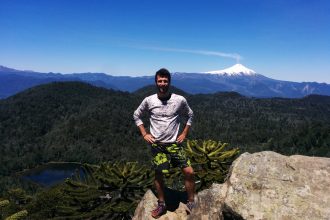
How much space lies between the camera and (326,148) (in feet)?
604

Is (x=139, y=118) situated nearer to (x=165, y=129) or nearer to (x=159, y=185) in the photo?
(x=165, y=129)

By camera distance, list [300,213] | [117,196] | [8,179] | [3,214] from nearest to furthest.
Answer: [300,213]
[3,214]
[117,196]
[8,179]

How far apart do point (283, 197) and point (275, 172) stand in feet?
2.97

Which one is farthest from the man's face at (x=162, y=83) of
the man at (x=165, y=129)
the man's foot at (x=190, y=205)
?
the man's foot at (x=190, y=205)

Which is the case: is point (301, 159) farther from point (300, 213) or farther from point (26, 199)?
point (26, 199)

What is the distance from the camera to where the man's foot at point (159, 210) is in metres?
11.0

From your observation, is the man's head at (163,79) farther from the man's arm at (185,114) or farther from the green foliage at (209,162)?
the green foliage at (209,162)

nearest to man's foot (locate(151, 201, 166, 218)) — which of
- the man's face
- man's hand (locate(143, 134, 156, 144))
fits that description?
man's hand (locate(143, 134, 156, 144))

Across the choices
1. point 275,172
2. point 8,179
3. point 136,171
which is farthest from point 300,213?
point 8,179

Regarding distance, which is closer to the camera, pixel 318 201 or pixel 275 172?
pixel 318 201

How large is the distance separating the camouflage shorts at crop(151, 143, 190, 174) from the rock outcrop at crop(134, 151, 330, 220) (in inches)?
49.7

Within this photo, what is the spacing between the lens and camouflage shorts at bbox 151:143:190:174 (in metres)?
10.5

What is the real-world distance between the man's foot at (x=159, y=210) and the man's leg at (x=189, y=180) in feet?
2.86

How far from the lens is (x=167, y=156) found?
1061 centimetres
